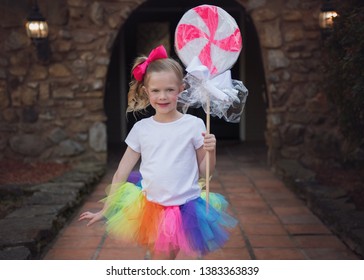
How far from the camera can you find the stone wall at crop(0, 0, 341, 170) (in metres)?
5.77

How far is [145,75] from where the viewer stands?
235cm

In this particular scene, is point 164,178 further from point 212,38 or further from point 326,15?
point 326,15

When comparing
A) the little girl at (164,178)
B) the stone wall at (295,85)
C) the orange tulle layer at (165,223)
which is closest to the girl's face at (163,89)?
the little girl at (164,178)

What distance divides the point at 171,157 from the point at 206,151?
6.6 inches

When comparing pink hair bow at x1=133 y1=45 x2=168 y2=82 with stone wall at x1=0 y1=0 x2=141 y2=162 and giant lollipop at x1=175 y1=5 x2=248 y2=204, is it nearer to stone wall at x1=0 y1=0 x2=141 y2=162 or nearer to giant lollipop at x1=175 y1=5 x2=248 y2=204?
giant lollipop at x1=175 y1=5 x2=248 y2=204

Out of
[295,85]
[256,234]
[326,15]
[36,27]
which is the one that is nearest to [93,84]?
[36,27]

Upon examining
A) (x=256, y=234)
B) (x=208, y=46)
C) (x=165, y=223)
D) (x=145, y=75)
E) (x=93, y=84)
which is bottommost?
(x=256, y=234)

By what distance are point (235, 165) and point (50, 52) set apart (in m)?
2.61

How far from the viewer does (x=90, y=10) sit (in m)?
5.74

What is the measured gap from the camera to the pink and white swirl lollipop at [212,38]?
Result: 2.28m

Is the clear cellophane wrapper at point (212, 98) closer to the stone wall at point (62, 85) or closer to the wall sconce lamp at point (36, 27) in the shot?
the wall sconce lamp at point (36, 27)

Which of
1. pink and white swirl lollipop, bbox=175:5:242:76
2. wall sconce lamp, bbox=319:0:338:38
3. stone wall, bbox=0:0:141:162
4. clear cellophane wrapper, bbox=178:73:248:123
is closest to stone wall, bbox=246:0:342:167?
wall sconce lamp, bbox=319:0:338:38

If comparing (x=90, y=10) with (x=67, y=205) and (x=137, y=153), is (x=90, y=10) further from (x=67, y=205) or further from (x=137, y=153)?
(x=137, y=153)
